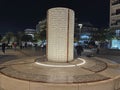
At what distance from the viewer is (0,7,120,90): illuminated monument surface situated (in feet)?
20.8

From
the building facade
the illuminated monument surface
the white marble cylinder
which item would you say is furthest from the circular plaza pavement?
the building facade

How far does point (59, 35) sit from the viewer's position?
9.77m

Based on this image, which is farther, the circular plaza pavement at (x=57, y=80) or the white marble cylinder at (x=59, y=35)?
the white marble cylinder at (x=59, y=35)

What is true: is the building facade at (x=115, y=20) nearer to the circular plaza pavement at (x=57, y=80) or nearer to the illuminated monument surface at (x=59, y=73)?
the illuminated monument surface at (x=59, y=73)

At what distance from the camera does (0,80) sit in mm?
7289

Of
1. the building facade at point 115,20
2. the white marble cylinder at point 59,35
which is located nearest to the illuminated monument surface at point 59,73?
the white marble cylinder at point 59,35

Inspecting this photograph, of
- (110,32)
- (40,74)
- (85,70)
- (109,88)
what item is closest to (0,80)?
(40,74)

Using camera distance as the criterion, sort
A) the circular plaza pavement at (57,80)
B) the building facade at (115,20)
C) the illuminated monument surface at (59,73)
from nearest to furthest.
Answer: the circular plaza pavement at (57,80) → the illuminated monument surface at (59,73) → the building facade at (115,20)

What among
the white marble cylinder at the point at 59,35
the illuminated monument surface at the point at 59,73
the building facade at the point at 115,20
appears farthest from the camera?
the building facade at the point at 115,20

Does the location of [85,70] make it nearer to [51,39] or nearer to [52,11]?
[51,39]

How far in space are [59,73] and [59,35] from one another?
2797 mm

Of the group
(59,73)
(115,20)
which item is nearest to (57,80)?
(59,73)

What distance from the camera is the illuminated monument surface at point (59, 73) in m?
6.34

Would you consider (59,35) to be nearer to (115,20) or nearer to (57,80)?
(57,80)
